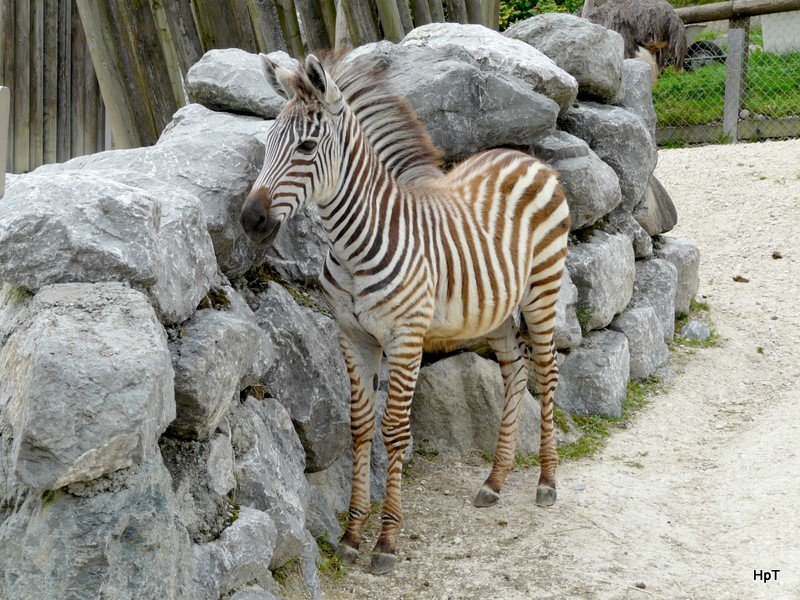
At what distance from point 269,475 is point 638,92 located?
538 centimetres

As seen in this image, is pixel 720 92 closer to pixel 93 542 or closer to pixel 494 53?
pixel 494 53

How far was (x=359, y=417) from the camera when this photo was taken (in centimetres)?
464

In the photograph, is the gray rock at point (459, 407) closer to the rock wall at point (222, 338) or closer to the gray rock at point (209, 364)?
the rock wall at point (222, 338)

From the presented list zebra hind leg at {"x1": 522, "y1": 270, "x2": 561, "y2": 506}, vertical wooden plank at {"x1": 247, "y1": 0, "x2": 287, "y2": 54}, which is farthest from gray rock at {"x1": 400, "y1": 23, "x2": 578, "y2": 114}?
zebra hind leg at {"x1": 522, "y1": 270, "x2": 561, "y2": 506}

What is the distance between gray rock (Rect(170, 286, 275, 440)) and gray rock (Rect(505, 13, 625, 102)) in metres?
4.20

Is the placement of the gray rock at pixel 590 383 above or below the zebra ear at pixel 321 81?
below

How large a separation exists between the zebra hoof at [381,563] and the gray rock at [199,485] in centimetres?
114

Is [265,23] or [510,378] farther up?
[265,23]

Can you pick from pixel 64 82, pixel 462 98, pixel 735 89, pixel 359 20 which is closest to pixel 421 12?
pixel 359 20

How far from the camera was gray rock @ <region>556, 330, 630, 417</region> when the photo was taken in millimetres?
6547

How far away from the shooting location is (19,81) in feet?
25.6

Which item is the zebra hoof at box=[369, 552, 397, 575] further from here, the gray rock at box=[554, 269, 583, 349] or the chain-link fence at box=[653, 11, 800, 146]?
the chain-link fence at box=[653, 11, 800, 146]

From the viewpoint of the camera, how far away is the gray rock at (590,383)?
655cm

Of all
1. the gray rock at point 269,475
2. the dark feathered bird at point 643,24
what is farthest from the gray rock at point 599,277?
the dark feathered bird at point 643,24
